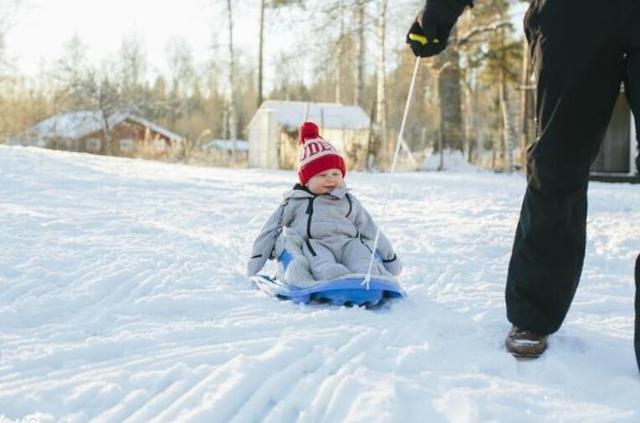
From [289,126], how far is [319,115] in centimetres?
125

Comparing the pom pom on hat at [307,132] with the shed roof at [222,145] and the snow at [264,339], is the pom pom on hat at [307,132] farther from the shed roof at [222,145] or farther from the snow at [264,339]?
the shed roof at [222,145]

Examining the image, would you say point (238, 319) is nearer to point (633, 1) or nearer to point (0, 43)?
point (633, 1)

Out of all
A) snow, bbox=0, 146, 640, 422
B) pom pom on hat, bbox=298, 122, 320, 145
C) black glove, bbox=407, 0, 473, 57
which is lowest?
snow, bbox=0, 146, 640, 422

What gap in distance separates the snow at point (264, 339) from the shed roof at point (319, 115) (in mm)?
17061

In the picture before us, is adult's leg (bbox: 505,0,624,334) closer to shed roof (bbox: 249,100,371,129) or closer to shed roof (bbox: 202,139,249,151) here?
shed roof (bbox: 249,100,371,129)

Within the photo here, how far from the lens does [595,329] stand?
240 centimetres

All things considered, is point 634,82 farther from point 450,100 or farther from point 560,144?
point 450,100

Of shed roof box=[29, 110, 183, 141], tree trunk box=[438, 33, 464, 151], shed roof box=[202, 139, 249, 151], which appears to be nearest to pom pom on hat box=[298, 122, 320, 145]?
tree trunk box=[438, 33, 464, 151]

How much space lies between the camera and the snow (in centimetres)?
169

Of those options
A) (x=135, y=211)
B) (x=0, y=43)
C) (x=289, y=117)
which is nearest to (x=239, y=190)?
(x=135, y=211)

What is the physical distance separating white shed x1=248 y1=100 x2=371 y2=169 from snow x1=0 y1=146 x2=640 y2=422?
1373 centimetres

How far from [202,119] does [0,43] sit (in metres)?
26.1

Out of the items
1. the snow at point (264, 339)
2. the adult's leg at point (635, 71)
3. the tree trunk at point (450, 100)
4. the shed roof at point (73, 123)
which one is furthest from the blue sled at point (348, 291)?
the shed roof at point (73, 123)

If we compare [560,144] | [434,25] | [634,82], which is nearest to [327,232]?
[434,25]
